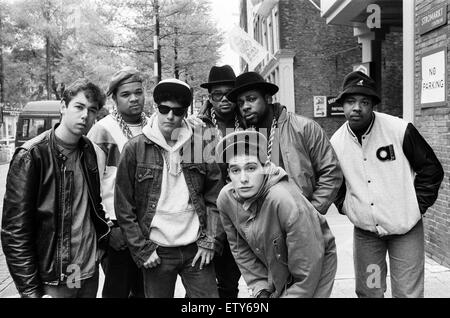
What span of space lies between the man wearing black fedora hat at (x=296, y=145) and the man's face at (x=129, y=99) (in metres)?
0.80

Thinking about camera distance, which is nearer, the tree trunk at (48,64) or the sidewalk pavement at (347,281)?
the sidewalk pavement at (347,281)

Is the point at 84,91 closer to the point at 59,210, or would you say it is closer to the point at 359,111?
the point at 59,210

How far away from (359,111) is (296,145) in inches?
20.8

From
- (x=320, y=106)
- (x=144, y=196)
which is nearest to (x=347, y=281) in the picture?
(x=144, y=196)

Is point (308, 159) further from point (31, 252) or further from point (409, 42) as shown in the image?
point (409, 42)

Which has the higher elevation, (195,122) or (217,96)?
(217,96)

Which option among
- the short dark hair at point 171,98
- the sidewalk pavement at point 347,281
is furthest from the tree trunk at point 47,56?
the short dark hair at point 171,98

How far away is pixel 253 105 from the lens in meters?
3.08

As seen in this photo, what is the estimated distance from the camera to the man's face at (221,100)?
3.51 m

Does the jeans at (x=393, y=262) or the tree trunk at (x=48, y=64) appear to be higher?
the tree trunk at (x=48, y=64)

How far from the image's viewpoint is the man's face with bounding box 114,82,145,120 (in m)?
3.43

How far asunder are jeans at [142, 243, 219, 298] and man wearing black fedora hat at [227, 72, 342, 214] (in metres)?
0.87

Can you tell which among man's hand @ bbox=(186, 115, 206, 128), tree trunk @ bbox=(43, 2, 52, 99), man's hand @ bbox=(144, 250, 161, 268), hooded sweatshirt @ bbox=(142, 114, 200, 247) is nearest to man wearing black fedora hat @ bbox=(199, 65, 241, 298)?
man's hand @ bbox=(186, 115, 206, 128)

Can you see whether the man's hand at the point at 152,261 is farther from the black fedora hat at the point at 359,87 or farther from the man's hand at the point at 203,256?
the black fedora hat at the point at 359,87
